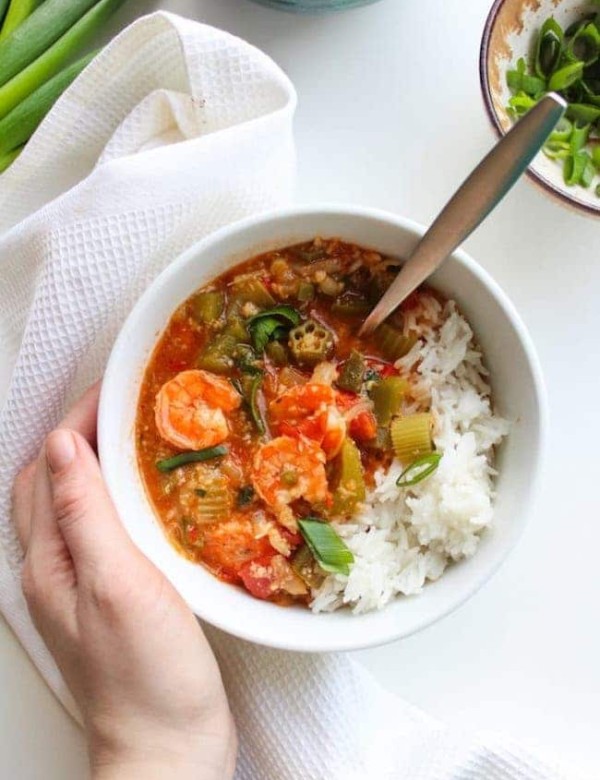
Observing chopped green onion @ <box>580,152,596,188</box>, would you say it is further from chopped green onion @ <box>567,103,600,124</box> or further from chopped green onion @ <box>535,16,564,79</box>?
chopped green onion @ <box>535,16,564,79</box>

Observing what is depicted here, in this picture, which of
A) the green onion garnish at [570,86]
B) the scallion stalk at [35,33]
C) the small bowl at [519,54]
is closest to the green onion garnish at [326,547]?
the small bowl at [519,54]

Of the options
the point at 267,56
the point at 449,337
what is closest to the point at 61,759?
the point at 449,337

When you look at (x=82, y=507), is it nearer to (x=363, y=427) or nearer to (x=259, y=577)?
(x=259, y=577)

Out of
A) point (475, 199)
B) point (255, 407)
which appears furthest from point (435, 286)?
point (255, 407)

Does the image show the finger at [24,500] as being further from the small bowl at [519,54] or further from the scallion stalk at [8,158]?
the small bowl at [519,54]

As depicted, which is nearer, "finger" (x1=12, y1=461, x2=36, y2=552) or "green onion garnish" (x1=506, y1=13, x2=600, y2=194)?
"finger" (x1=12, y1=461, x2=36, y2=552)

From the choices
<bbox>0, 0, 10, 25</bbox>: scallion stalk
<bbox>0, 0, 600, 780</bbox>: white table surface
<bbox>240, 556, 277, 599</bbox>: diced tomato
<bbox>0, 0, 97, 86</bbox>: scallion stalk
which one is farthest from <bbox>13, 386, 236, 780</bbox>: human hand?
<bbox>0, 0, 10, 25</bbox>: scallion stalk

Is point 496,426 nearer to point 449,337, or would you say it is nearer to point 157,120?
point 449,337

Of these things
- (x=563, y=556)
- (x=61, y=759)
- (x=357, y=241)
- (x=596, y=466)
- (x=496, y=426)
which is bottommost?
(x=61, y=759)

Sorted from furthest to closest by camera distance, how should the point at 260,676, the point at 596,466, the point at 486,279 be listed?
the point at 596,466, the point at 260,676, the point at 486,279
